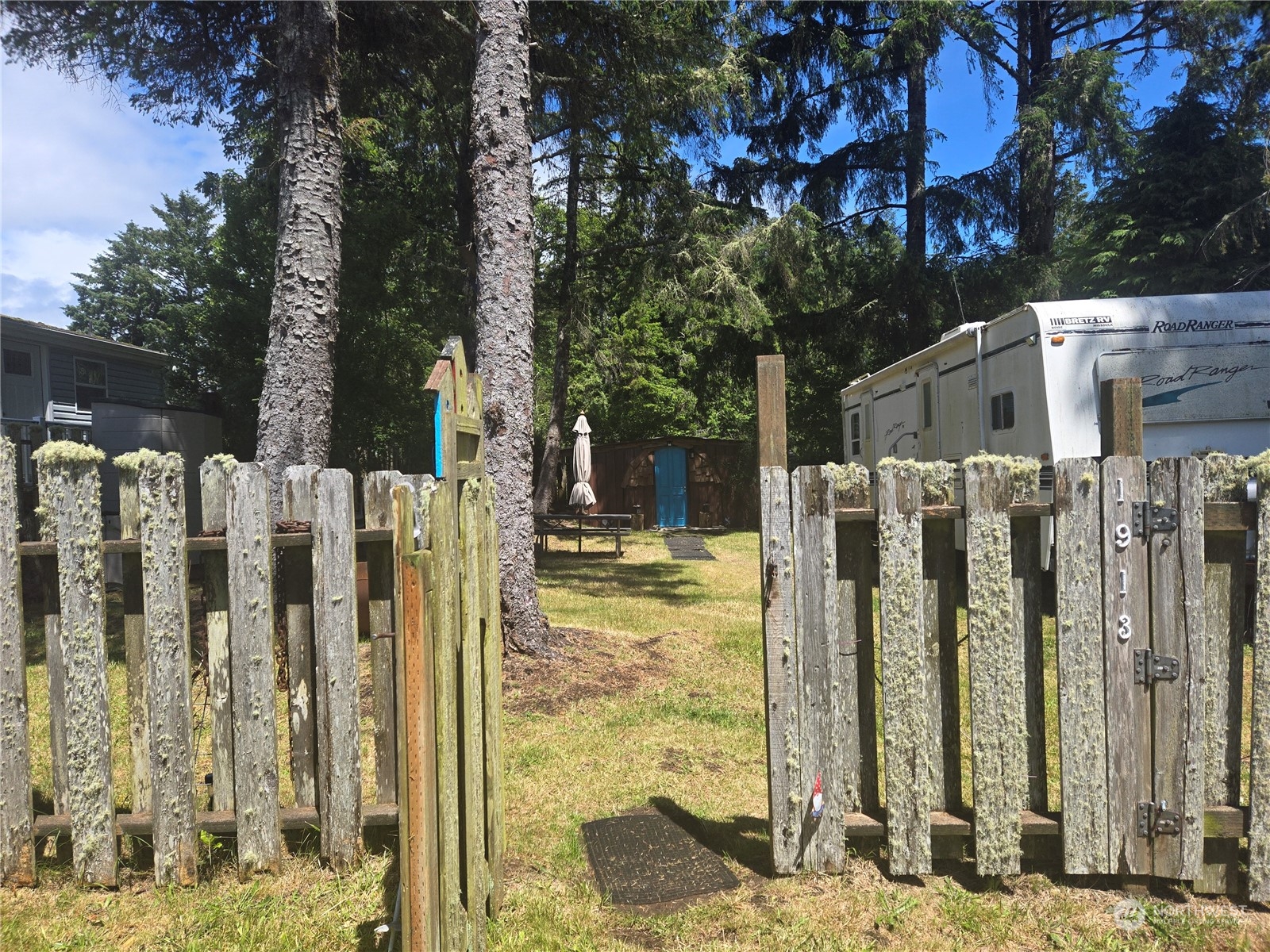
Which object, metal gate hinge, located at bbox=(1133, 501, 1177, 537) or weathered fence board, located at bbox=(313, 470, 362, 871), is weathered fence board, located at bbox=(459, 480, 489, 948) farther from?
metal gate hinge, located at bbox=(1133, 501, 1177, 537)

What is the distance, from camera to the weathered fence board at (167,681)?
311 cm

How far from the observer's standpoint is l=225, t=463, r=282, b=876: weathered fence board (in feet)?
10.4

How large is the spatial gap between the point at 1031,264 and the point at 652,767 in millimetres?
17064

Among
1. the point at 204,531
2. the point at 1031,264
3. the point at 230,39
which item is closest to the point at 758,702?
the point at 204,531

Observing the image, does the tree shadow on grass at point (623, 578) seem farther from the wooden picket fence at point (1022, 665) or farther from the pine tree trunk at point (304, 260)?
the wooden picket fence at point (1022, 665)

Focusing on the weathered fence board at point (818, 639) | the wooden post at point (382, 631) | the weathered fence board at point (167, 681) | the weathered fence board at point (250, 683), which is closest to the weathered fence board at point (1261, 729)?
the weathered fence board at point (818, 639)

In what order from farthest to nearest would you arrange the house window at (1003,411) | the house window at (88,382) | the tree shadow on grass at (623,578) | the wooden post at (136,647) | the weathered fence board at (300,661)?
the house window at (88,382) < the tree shadow on grass at (623,578) < the house window at (1003,411) < the weathered fence board at (300,661) < the wooden post at (136,647)

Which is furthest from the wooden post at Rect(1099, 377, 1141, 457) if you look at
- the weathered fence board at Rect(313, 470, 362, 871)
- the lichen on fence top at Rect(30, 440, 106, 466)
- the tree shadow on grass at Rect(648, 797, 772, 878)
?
the lichen on fence top at Rect(30, 440, 106, 466)

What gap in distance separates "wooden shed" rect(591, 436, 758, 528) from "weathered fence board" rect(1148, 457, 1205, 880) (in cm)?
1915

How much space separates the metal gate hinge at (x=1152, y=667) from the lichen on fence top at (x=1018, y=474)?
0.64m

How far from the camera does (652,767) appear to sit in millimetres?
4496

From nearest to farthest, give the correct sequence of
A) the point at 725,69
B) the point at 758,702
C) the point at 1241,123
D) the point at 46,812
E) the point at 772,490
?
the point at 772,490
the point at 46,812
the point at 758,702
the point at 725,69
the point at 1241,123

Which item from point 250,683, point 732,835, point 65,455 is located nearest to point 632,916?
point 732,835

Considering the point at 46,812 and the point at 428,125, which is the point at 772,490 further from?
the point at 428,125
